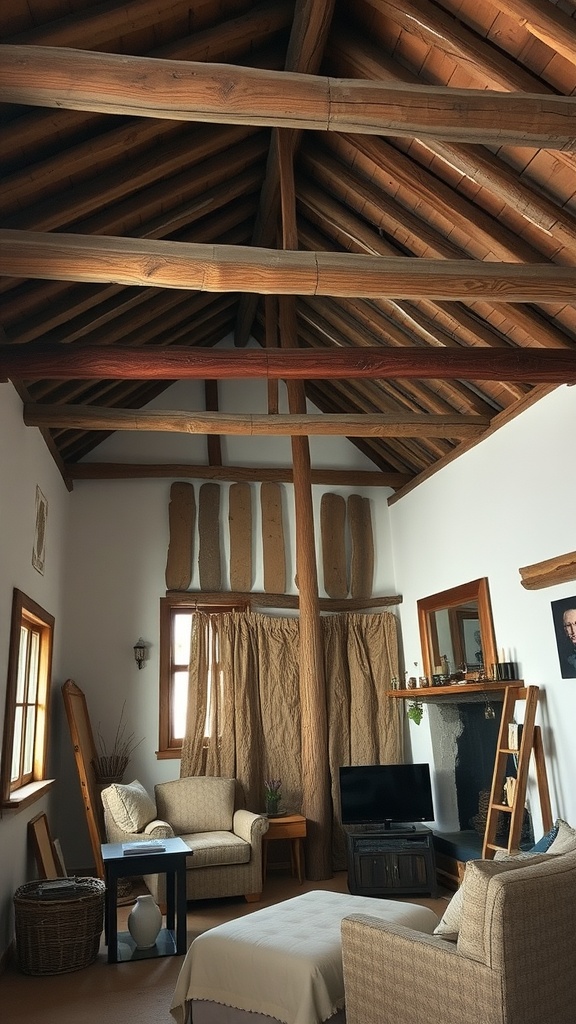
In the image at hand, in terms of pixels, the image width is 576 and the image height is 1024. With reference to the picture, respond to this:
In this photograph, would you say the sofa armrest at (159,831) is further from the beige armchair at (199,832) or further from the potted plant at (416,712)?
the potted plant at (416,712)

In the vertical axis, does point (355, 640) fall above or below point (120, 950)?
above

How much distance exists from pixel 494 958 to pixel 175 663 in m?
5.47

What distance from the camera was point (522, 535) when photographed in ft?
18.9

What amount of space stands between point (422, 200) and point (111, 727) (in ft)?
17.9

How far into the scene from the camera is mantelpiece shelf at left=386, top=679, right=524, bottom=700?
5.68 meters

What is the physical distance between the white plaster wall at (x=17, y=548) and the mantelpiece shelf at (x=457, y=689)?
10.7 ft

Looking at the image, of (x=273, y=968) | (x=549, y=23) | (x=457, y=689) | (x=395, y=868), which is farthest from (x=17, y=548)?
(x=549, y=23)

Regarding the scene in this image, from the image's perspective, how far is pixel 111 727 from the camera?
24.2 feet

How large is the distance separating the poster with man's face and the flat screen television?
1.96m

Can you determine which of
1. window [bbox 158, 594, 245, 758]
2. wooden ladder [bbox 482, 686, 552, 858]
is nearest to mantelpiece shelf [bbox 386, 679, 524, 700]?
wooden ladder [bbox 482, 686, 552, 858]

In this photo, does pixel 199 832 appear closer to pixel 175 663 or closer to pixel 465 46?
pixel 175 663

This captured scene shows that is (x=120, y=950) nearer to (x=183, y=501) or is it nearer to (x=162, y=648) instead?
(x=162, y=648)

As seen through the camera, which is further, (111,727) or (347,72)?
(111,727)

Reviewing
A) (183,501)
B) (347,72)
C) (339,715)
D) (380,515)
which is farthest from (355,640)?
(347,72)
